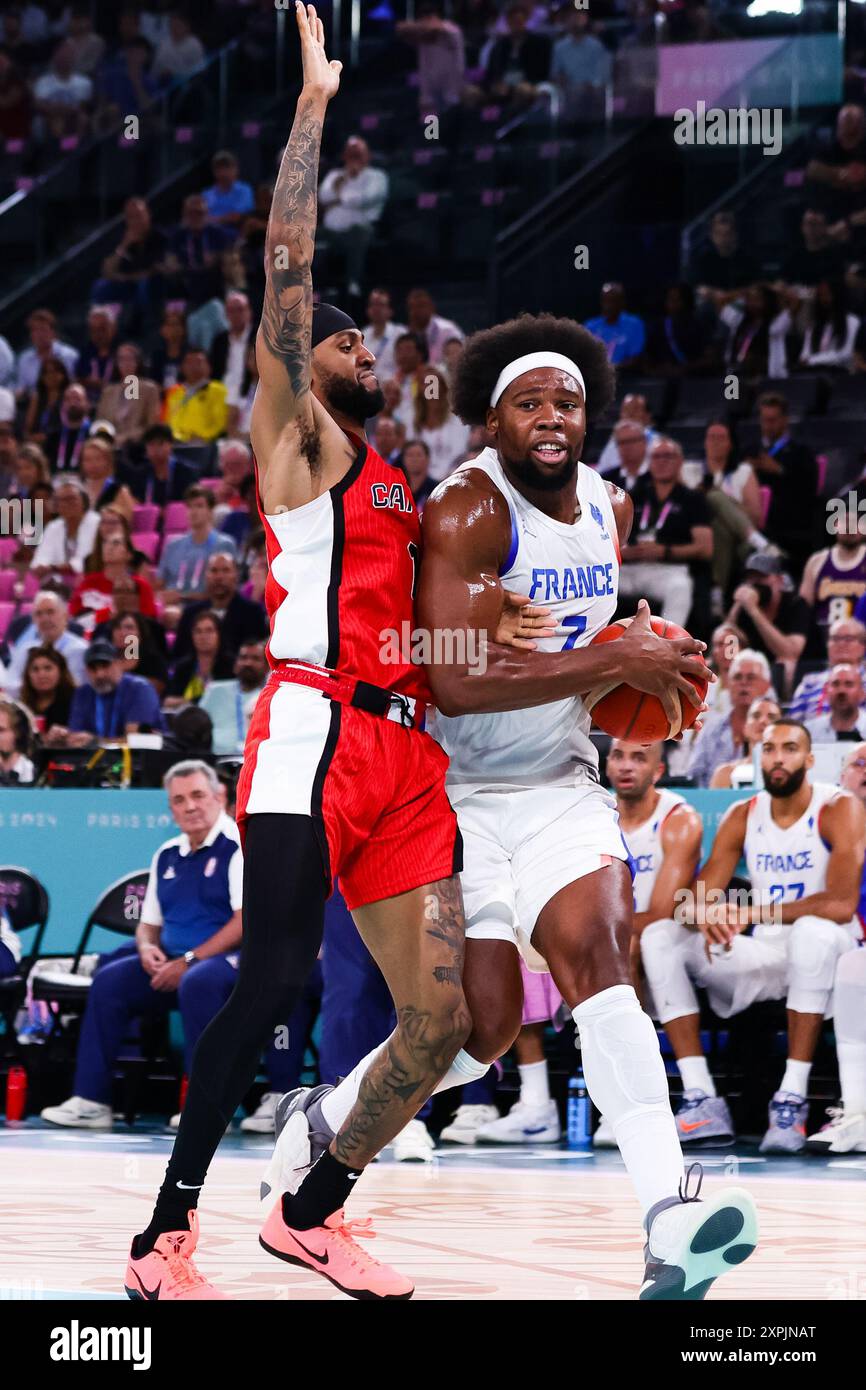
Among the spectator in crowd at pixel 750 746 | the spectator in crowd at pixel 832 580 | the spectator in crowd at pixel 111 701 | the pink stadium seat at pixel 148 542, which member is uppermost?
the pink stadium seat at pixel 148 542

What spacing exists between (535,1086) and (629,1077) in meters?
4.04

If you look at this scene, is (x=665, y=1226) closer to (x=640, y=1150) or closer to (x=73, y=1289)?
(x=640, y=1150)

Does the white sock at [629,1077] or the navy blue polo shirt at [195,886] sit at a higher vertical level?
the navy blue polo shirt at [195,886]

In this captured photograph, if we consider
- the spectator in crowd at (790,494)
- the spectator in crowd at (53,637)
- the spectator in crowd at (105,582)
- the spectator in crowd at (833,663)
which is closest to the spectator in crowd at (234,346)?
the spectator in crowd at (105,582)

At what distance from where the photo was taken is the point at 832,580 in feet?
35.6

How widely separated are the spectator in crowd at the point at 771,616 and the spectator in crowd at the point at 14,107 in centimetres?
1064

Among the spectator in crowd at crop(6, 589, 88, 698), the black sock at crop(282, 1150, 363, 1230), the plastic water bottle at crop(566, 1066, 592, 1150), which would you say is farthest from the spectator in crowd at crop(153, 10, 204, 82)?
the black sock at crop(282, 1150, 363, 1230)

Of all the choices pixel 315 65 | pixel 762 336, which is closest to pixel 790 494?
pixel 762 336

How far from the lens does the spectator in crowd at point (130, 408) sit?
47.2ft

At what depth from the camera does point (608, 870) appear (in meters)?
4.38

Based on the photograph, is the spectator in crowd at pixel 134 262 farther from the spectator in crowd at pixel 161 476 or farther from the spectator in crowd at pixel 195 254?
the spectator in crowd at pixel 161 476

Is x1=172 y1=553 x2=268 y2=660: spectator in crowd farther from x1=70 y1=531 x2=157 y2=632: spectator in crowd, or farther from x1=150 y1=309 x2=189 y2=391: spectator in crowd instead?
x1=150 y1=309 x2=189 y2=391: spectator in crowd

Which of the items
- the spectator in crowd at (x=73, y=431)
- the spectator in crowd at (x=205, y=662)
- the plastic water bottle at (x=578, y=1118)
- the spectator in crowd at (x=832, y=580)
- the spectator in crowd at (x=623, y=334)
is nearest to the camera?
the plastic water bottle at (x=578, y=1118)

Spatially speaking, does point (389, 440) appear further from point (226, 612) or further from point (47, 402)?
point (47, 402)
